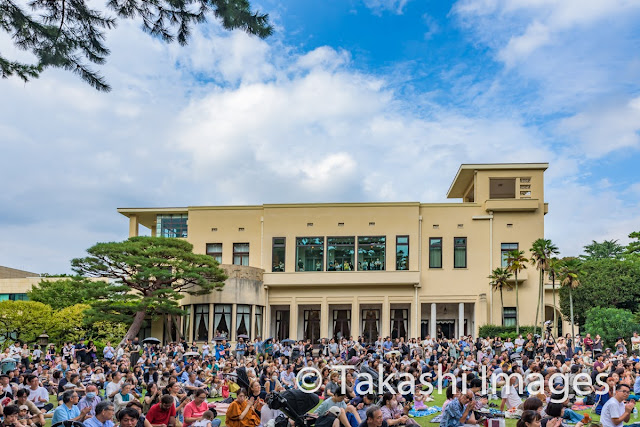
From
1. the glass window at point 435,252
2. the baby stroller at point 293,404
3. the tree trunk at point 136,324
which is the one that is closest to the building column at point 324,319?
the glass window at point 435,252

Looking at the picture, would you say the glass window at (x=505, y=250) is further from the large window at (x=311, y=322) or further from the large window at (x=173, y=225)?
the large window at (x=173, y=225)

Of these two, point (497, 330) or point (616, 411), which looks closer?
point (616, 411)

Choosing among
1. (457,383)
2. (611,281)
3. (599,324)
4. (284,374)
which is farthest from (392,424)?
(611,281)

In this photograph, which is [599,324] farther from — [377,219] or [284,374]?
[284,374]

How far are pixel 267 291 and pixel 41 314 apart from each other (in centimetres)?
1372

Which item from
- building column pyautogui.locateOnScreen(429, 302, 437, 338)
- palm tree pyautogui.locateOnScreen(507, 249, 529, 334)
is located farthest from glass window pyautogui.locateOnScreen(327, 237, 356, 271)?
palm tree pyautogui.locateOnScreen(507, 249, 529, 334)

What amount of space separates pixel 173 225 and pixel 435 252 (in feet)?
61.0

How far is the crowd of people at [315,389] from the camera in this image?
40.1 ft

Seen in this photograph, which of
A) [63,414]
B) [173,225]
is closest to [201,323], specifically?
[173,225]

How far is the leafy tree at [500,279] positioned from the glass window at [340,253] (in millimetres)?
8817

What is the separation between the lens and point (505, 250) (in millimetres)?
45750

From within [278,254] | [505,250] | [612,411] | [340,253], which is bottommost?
[612,411]

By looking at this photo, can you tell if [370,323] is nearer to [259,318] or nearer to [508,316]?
[259,318]

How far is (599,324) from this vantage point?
3697 cm
